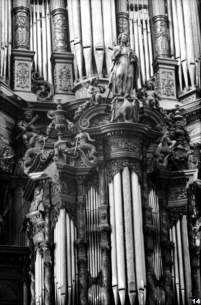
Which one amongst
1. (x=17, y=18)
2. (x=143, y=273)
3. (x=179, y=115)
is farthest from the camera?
(x=17, y=18)

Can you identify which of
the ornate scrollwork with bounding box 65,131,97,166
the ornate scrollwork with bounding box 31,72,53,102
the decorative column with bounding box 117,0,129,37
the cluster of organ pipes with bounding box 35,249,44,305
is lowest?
the cluster of organ pipes with bounding box 35,249,44,305

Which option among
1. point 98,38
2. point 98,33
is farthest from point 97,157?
point 98,33

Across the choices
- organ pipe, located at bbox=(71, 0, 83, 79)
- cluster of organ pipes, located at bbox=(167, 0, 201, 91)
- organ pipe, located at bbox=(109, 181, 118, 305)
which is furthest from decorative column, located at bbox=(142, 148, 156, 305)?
cluster of organ pipes, located at bbox=(167, 0, 201, 91)

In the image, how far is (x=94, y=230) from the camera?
21078 millimetres

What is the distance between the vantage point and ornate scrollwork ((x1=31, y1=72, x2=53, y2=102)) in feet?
80.5

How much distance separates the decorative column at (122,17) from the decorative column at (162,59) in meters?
0.83

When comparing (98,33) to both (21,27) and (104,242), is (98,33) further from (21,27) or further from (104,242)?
(104,242)

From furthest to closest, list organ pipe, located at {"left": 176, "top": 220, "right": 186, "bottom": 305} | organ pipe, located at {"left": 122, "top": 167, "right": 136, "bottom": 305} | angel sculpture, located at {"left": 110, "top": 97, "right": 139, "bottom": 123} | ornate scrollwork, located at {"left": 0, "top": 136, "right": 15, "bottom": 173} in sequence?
1. ornate scrollwork, located at {"left": 0, "top": 136, "right": 15, "bottom": 173}
2. angel sculpture, located at {"left": 110, "top": 97, "right": 139, "bottom": 123}
3. organ pipe, located at {"left": 176, "top": 220, "right": 186, "bottom": 305}
4. organ pipe, located at {"left": 122, "top": 167, "right": 136, "bottom": 305}

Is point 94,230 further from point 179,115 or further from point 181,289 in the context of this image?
point 179,115

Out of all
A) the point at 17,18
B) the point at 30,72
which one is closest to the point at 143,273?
the point at 30,72

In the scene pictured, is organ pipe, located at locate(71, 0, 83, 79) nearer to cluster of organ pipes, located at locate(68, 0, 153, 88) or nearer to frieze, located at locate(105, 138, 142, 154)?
cluster of organ pipes, located at locate(68, 0, 153, 88)

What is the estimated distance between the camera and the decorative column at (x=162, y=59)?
25312 mm

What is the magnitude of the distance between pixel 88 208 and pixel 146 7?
7567 mm

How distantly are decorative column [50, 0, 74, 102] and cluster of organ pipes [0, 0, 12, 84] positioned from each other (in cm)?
111
